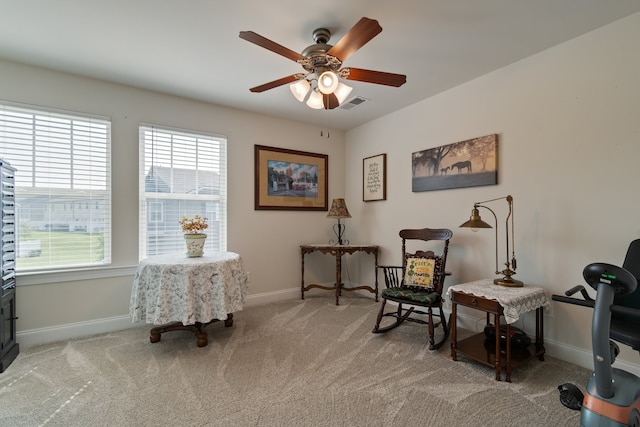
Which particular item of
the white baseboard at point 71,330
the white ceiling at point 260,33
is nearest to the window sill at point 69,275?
Result: the white baseboard at point 71,330

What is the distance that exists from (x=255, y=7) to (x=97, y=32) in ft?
4.17

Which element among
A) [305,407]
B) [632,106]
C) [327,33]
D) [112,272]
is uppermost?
[327,33]

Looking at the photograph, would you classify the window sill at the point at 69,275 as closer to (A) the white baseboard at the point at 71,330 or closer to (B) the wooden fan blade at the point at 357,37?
(A) the white baseboard at the point at 71,330

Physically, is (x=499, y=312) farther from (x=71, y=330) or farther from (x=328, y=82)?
(x=71, y=330)

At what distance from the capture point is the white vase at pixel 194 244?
2.99m

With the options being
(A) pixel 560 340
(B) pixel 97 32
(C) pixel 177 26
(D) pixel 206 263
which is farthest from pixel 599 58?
(B) pixel 97 32

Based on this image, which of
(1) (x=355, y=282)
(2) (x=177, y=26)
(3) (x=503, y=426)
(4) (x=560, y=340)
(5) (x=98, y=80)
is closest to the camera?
(3) (x=503, y=426)

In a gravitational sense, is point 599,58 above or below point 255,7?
below

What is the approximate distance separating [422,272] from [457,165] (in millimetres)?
1193

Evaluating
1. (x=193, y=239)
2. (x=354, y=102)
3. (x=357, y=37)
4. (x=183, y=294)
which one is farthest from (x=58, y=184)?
(x=354, y=102)

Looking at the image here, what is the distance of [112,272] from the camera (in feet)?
10.1

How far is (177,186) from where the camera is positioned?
11.4 ft

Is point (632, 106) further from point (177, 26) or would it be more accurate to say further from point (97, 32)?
point (97, 32)

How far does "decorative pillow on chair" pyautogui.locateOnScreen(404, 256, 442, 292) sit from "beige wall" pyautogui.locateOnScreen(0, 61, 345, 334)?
1.73 m
